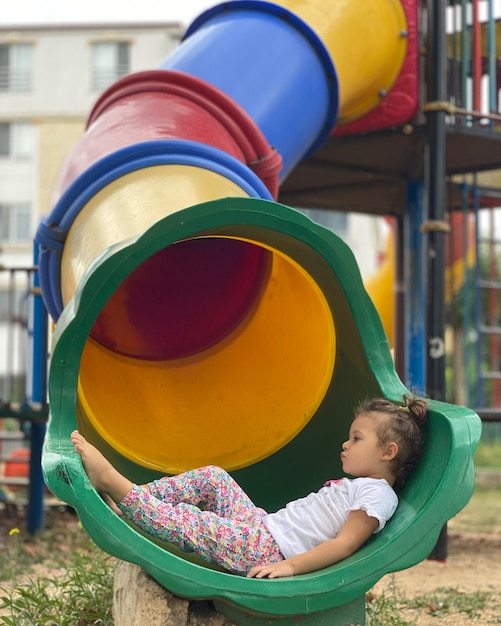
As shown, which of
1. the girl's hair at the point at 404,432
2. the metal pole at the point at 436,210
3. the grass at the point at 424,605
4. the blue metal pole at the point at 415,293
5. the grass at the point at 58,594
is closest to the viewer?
the girl's hair at the point at 404,432

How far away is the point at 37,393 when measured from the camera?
214 inches

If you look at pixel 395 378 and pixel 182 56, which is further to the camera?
pixel 182 56

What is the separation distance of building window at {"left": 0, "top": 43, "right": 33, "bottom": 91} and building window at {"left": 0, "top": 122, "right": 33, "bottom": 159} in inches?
61.4

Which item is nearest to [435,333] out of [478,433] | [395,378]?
[395,378]

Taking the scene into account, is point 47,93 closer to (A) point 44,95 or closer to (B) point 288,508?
(A) point 44,95

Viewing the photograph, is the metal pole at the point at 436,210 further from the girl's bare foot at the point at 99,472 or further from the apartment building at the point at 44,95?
the apartment building at the point at 44,95

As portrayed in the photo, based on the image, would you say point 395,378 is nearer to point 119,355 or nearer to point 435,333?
point 119,355

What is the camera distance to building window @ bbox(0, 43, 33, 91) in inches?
1204

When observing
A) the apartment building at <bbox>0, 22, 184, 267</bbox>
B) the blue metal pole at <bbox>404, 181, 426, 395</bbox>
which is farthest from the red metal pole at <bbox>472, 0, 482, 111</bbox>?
the apartment building at <bbox>0, 22, 184, 267</bbox>

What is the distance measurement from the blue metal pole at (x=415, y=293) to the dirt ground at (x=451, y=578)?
1.14 m

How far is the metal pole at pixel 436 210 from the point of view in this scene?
488 cm

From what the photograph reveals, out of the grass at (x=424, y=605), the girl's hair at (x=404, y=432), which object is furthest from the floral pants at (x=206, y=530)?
the grass at (x=424, y=605)

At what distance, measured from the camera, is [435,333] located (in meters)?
4.88

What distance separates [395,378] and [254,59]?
2.11m
